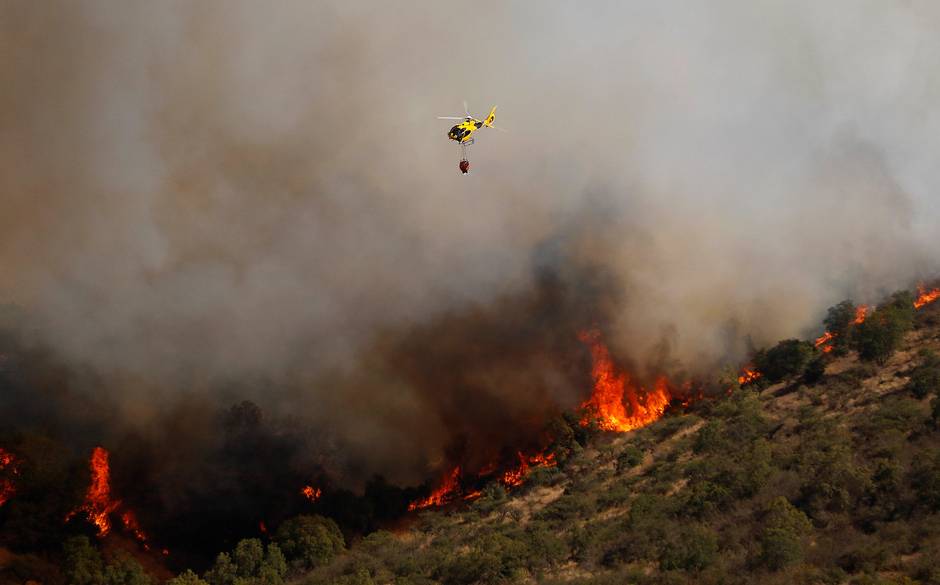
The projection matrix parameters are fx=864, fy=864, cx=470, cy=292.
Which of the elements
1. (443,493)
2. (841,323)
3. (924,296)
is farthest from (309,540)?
(924,296)

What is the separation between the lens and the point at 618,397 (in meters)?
76.5

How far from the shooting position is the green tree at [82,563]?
5694 cm

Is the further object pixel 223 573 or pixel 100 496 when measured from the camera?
pixel 100 496

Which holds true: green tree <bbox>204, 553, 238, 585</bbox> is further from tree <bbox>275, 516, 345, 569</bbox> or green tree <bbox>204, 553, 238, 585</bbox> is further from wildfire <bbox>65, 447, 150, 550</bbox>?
wildfire <bbox>65, 447, 150, 550</bbox>

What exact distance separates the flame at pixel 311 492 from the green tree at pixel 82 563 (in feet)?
49.1

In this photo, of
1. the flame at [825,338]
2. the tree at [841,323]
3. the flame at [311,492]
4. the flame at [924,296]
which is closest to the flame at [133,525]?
the flame at [311,492]

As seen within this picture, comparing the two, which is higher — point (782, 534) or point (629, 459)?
point (629, 459)

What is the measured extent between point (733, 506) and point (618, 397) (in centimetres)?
2908

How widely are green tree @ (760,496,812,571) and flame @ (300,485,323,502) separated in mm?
35215

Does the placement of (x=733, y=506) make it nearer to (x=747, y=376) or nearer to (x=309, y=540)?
(x=309, y=540)

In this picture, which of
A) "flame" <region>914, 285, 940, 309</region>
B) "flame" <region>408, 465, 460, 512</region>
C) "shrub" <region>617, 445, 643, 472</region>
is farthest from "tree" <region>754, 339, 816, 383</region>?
"flame" <region>408, 465, 460, 512</region>

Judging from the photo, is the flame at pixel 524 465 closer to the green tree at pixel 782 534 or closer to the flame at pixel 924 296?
the green tree at pixel 782 534

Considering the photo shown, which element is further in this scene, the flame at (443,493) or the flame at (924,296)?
the flame at (924,296)

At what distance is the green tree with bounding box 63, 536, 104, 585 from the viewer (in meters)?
56.9
